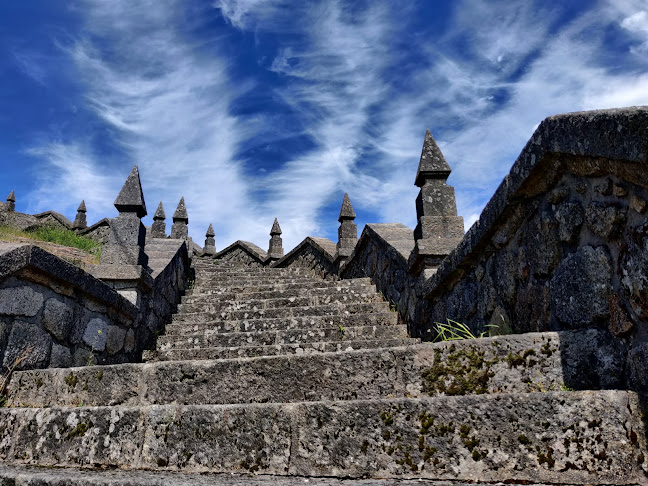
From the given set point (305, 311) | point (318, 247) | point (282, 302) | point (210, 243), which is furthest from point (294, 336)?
point (210, 243)

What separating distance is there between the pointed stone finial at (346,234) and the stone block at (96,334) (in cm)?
581

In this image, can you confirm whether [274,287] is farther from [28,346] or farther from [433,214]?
[28,346]

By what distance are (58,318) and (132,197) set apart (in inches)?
97.2

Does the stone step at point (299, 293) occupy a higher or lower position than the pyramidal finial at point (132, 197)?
lower

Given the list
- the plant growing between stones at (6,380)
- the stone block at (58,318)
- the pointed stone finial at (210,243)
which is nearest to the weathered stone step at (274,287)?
the stone block at (58,318)

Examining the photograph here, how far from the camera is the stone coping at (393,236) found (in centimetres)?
589

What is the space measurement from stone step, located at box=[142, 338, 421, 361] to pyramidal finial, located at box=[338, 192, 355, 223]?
496 cm

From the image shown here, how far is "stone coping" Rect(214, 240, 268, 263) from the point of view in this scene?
56.6 feet

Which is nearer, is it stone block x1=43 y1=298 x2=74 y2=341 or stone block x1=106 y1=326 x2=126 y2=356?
stone block x1=43 y1=298 x2=74 y2=341

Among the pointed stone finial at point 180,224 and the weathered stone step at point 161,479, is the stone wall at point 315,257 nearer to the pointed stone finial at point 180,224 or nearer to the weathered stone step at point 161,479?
the pointed stone finial at point 180,224

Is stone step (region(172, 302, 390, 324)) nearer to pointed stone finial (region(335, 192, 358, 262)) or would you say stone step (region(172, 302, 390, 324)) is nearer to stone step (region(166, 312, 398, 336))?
stone step (region(166, 312, 398, 336))

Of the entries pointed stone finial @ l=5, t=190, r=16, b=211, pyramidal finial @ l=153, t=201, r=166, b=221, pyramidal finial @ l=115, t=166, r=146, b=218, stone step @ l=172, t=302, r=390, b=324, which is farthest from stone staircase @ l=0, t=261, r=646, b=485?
pointed stone finial @ l=5, t=190, r=16, b=211

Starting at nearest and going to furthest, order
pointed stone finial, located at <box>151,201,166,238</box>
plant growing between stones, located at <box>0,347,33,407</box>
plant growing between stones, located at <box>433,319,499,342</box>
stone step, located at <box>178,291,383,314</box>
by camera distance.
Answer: plant growing between stones, located at <box>0,347,33,407</box>
plant growing between stones, located at <box>433,319,499,342</box>
stone step, located at <box>178,291,383,314</box>
pointed stone finial, located at <box>151,201,166,238</box>

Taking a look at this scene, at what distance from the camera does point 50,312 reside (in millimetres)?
3398
